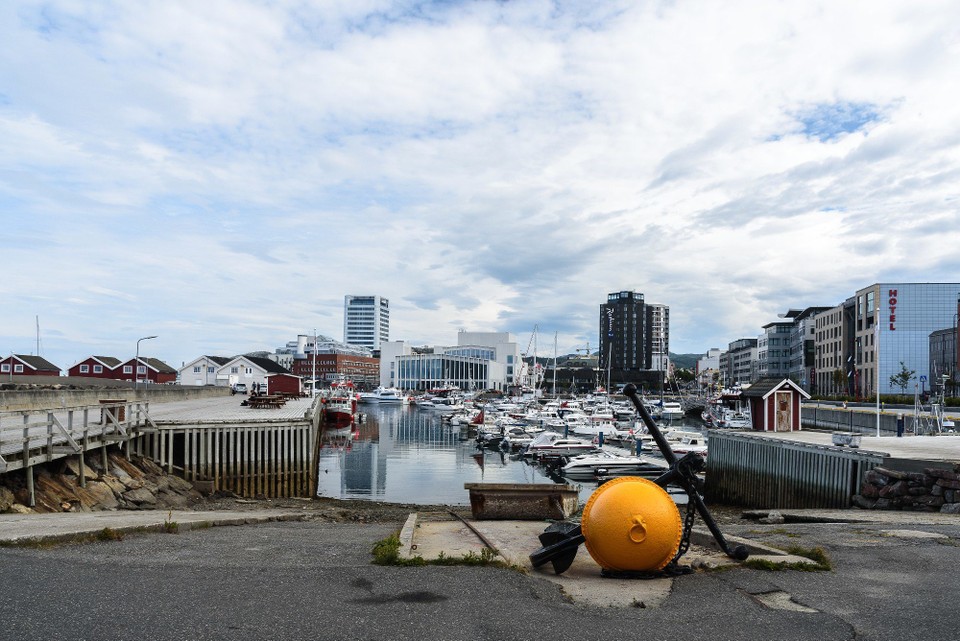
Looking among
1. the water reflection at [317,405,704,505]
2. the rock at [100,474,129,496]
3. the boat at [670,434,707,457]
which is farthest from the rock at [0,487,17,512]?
the boat at [670,434,707,457]

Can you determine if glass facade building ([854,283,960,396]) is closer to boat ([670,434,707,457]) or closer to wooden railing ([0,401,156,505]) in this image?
boat ([670,434,707,457])

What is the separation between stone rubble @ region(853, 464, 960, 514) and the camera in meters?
20.6

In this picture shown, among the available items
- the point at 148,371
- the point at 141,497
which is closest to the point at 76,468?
the point at 141,497

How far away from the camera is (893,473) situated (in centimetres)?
2211

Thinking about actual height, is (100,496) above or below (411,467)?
above

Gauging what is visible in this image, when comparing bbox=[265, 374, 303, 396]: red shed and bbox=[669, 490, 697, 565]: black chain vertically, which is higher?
bbox=[669, 490, 697, 565]: black chain

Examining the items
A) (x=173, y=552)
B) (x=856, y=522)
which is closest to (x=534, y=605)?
A: (x=173, y=552)

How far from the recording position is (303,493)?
1316 inches

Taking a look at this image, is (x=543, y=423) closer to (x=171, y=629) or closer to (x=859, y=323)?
(x=859, y=323)

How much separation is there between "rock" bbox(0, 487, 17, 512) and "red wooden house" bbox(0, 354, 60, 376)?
92121 millimetres

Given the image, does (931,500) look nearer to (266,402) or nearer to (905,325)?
(266,402)

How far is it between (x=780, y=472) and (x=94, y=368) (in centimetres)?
10935

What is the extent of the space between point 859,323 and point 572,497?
108 m

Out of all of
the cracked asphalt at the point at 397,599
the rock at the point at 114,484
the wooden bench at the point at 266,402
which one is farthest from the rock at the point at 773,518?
the wooden bench at the point at 266,402
